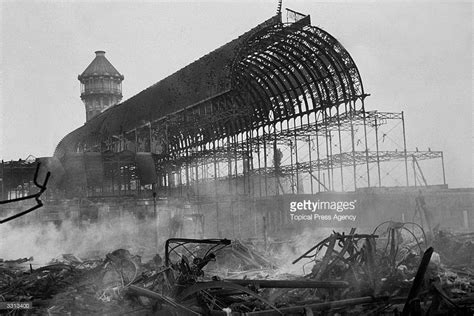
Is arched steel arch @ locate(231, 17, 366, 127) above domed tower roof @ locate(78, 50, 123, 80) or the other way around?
the other way around

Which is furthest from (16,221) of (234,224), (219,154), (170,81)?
(170,81)

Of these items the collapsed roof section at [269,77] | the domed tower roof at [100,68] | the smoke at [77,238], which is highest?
the domed tower roof at [100,68]

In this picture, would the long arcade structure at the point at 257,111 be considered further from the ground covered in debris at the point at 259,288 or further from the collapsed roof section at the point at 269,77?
the ground covered in debris at the point at 259,288

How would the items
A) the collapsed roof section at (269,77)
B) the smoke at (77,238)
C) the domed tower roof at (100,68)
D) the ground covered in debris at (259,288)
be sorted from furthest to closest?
the domed tower roof at (100,68), the collapsed roof section at (269,77), the smoke at (77,238), the ground covered in debris at (259,288)

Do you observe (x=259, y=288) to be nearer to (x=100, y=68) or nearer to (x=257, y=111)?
(x=257, y=111)

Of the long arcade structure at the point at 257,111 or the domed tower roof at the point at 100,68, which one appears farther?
the domed tower roof at the point at 100,68

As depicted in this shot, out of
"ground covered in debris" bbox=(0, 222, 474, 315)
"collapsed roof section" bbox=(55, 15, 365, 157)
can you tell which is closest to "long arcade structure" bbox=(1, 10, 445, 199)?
"collapsed roof section" bbox=(55, 15, 365, 157)

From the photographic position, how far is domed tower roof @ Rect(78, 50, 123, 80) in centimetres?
7588

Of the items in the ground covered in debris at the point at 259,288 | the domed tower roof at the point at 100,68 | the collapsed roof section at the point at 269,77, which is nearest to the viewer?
the ground covered in debris at the point at 259,288

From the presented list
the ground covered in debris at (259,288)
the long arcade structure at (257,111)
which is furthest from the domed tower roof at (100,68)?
the ground covered in debris at (259,288)

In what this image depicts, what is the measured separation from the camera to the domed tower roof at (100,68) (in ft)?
249


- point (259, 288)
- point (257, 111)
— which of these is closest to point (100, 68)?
point (257, 111)

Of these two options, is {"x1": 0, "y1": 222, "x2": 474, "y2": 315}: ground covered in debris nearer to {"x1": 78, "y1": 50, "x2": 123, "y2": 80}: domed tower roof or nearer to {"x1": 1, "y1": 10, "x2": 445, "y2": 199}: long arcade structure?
{"x1": 1, "y1": 10, "x2": 445, "y2": 199}: long arcade structure

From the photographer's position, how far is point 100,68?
76.6m
